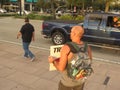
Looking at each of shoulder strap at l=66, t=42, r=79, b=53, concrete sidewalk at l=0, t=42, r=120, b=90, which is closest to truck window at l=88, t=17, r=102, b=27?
concrete sidewalk at l=0, t=42, r=120, b=90

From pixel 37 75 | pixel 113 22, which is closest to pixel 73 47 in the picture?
pixel 37 75

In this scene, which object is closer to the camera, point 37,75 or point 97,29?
point 37,75

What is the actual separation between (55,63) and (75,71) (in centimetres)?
30

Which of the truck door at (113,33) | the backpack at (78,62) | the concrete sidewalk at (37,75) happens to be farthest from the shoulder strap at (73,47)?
Answer: the truck door at (113,33)

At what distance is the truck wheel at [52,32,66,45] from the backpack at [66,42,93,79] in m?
7.26

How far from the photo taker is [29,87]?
203 inches

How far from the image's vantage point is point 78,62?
2803mm

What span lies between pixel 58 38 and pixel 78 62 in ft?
25.0

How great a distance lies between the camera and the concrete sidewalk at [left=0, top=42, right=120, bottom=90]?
17.4ft

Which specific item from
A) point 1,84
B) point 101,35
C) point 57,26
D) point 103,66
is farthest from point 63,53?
point 57,26

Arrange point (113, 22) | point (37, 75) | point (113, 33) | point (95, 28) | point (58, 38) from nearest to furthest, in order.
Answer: point (37, 75) → point (113, 33) → point (113, 22) → point (95, 28) → point (58, 38)

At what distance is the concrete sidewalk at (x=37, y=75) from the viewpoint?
531cm

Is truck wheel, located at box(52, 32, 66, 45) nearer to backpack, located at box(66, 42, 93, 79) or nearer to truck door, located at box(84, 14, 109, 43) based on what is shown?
truck door, located at box(84, 14, 109, 43)

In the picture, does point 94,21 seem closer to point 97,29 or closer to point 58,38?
point 97,29
